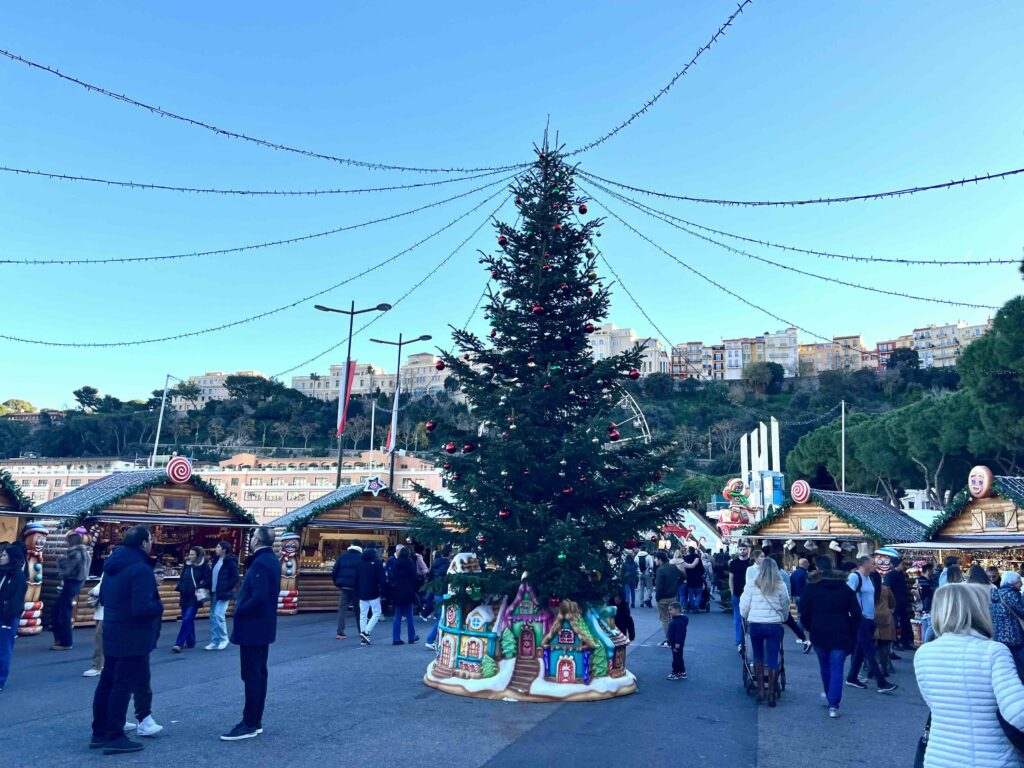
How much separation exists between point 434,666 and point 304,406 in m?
112

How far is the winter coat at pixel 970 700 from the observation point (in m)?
3.08

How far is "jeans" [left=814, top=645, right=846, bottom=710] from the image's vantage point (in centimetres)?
747

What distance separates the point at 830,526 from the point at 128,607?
17.9 meters

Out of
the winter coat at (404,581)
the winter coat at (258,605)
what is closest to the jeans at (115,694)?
the winter coat at (258,605)

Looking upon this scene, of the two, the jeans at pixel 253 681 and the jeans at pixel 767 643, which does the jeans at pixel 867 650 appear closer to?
the jeans at pixel 767 643

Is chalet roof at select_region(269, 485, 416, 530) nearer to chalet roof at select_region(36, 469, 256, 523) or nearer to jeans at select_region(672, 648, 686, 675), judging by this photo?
chalet roof at select_region(36, 469, 256, 523)

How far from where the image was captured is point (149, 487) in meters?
16.6

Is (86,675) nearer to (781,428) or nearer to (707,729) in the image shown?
(707,729)

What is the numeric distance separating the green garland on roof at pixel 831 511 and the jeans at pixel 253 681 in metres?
15.4

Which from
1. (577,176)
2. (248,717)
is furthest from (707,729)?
(577,176)

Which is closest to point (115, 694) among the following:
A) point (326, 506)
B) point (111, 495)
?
point (111, 495)

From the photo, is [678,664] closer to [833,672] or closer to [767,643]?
[767,643]

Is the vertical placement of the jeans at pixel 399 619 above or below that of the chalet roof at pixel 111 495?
below

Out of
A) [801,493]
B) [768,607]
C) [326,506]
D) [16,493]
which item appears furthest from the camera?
[801,493]
